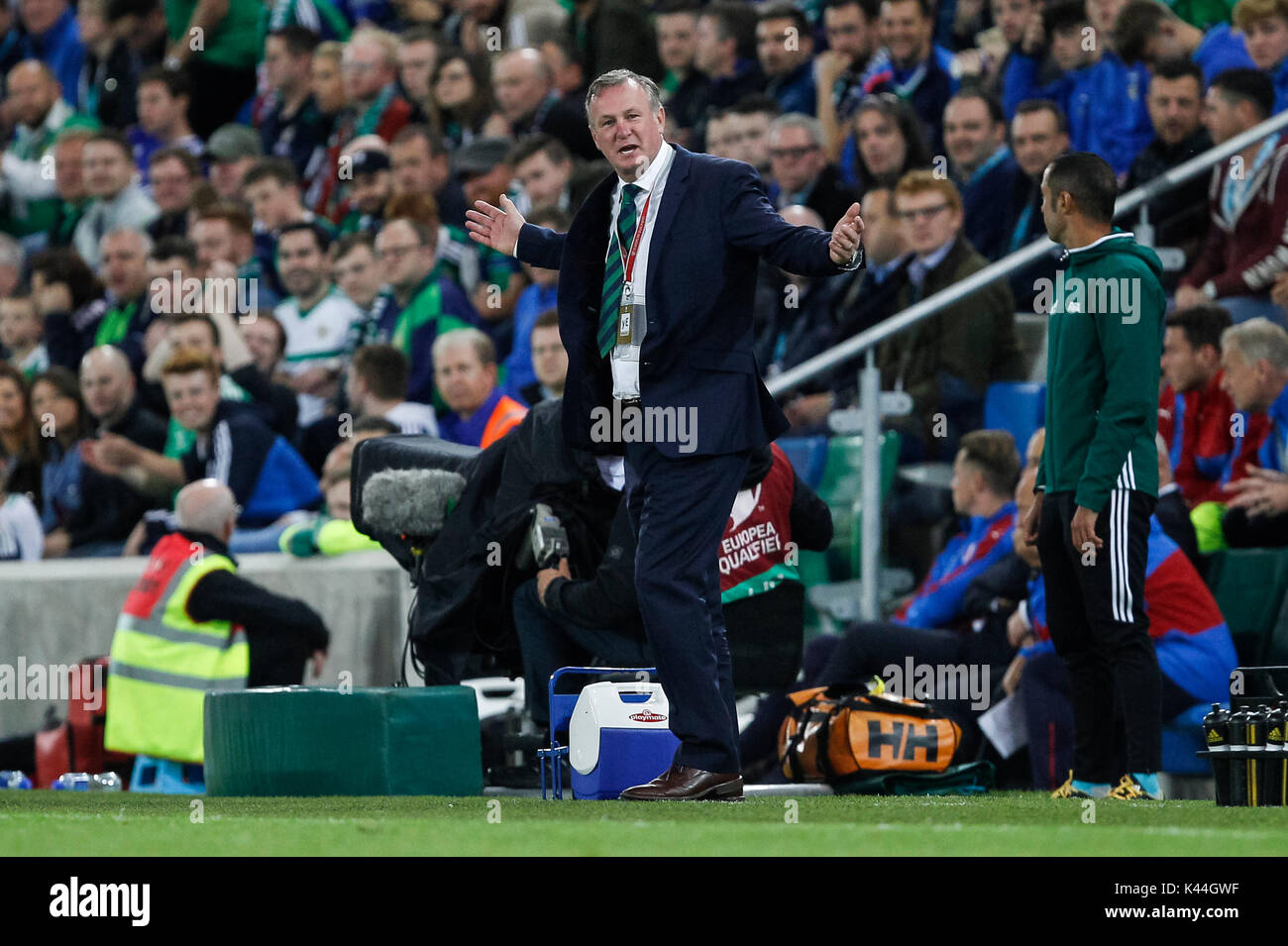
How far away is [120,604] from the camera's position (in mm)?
10188

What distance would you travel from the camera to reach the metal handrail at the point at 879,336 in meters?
8.41

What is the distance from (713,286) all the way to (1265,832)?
2.15 meters

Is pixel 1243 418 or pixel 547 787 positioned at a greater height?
pixel 1243 418

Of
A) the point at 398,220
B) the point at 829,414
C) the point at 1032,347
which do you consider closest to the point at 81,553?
the point at 398,220

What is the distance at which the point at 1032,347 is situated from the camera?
856cm

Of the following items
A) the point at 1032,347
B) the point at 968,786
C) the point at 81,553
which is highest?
the point at 1032,347

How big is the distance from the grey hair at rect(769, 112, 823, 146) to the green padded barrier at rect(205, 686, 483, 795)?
4.81 metres

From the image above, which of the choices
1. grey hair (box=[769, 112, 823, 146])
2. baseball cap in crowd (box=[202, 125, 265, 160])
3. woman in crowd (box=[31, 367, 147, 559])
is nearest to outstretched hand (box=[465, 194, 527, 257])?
grey hair (box=[769, 112, 823, 146])

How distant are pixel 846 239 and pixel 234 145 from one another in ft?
34.8

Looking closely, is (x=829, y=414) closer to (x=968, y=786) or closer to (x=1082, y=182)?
(x=968, y=786)

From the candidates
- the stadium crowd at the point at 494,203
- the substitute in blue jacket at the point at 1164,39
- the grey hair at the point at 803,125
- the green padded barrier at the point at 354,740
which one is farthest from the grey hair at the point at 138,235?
the green padded barrier at the point at 354,740

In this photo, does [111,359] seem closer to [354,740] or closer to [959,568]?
[959,568]

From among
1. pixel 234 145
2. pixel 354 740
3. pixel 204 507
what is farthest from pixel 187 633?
pixel 234 145

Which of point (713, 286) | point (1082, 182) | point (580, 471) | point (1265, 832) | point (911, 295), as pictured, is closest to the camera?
point (1265, 832)
